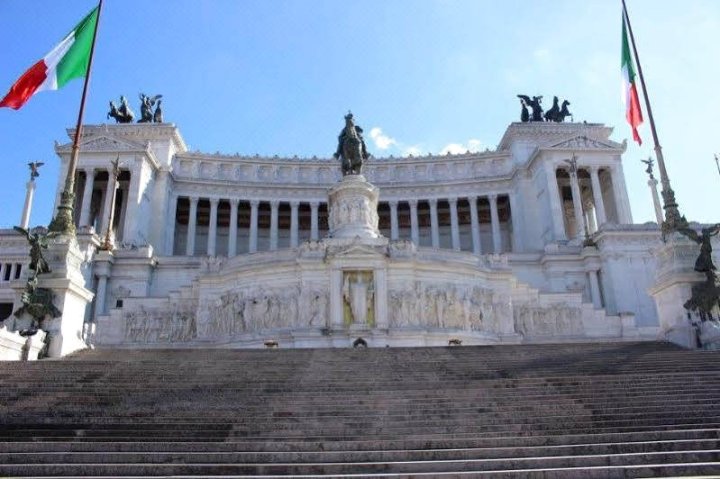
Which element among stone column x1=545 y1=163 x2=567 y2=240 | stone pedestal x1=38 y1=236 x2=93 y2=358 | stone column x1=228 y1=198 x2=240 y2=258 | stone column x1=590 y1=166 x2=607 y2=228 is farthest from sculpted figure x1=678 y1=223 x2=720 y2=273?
stone column x1=228 y1=198 x2=240 y2=258

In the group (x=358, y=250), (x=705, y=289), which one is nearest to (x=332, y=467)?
(x=705, y=289)

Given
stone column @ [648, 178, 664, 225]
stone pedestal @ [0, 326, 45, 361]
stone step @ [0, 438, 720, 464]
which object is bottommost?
stone step @ [0, 438, 720, 464]

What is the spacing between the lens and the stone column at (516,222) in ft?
195

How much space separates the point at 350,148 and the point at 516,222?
3027cm

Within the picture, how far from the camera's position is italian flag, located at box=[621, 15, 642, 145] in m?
22.8

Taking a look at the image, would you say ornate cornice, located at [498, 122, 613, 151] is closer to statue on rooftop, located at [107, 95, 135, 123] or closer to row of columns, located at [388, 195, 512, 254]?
row of columns, located at [388, 195, 512, 254]

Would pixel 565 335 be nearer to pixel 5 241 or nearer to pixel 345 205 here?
pixel 345 205

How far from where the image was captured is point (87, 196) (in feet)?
183

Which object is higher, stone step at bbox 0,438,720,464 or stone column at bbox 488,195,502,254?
stone column at bbox 488,195,502,254

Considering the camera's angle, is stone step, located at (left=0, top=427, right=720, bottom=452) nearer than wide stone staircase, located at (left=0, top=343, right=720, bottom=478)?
No

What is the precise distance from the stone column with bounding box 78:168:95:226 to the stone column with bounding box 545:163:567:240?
142 ft

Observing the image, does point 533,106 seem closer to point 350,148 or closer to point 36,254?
point 350,148

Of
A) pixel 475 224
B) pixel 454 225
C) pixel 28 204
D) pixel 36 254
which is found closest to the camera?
pixel 36 254

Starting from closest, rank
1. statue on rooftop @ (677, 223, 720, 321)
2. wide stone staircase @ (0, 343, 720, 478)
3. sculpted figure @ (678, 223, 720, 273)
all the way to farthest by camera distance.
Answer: wide stone staircase @ (0, 343, 720, 478), statue on rooftop @ (677, 223, 720, 321), sculpted figure @ (678, 223, 720, 273)
